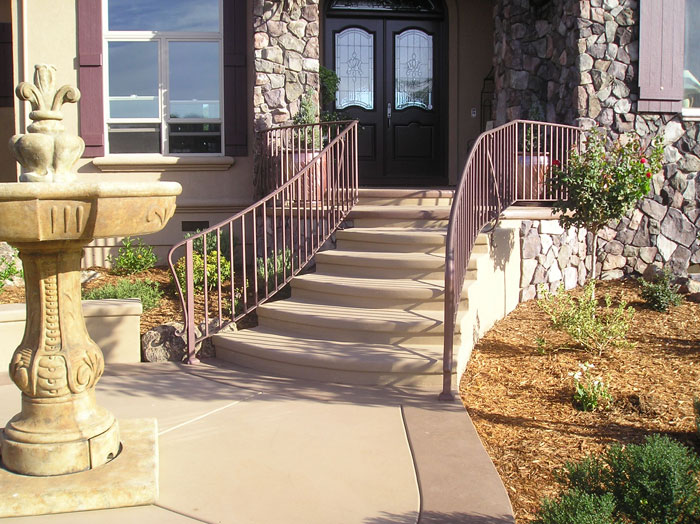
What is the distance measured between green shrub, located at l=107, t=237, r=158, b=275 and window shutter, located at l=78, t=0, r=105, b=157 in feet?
4.06

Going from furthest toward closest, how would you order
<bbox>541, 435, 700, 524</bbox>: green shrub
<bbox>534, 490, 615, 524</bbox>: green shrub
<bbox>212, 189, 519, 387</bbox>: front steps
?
<bbox>212, 189, 519, 387</bbox>: front steps → <bbox>541, 435, 700, 524</bbox>: green shrub → <bbox>534, 490, 615, 524</bbox>: green shrub

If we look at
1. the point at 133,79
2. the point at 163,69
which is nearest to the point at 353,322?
the point at 163,69

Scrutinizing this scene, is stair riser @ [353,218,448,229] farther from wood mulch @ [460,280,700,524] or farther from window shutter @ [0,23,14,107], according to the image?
window shutter @ [0,23,14,107]

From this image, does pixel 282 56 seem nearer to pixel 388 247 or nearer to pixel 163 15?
pixel 163 15

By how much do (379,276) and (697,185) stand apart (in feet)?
13.9

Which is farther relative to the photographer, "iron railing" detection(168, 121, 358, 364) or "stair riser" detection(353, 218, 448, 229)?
"stair riser" detection(353, 218, 448, 229)

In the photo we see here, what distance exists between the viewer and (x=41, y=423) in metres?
3.22

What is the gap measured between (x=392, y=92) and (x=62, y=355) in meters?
7.48

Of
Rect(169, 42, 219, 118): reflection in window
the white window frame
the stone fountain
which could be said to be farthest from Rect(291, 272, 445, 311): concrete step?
Rect(169, 42, 219, 118): reflection in window

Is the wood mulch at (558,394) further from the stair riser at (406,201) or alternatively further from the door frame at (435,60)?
the door frame at (435,60)

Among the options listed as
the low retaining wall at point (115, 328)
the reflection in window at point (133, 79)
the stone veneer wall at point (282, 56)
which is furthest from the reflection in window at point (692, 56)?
the low retaining wall at point (115, 328)

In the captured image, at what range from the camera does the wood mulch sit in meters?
3.71

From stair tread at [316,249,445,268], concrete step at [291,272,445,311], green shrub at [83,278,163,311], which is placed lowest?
green shrub at [83,278,163,311]

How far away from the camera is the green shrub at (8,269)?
6.77m
